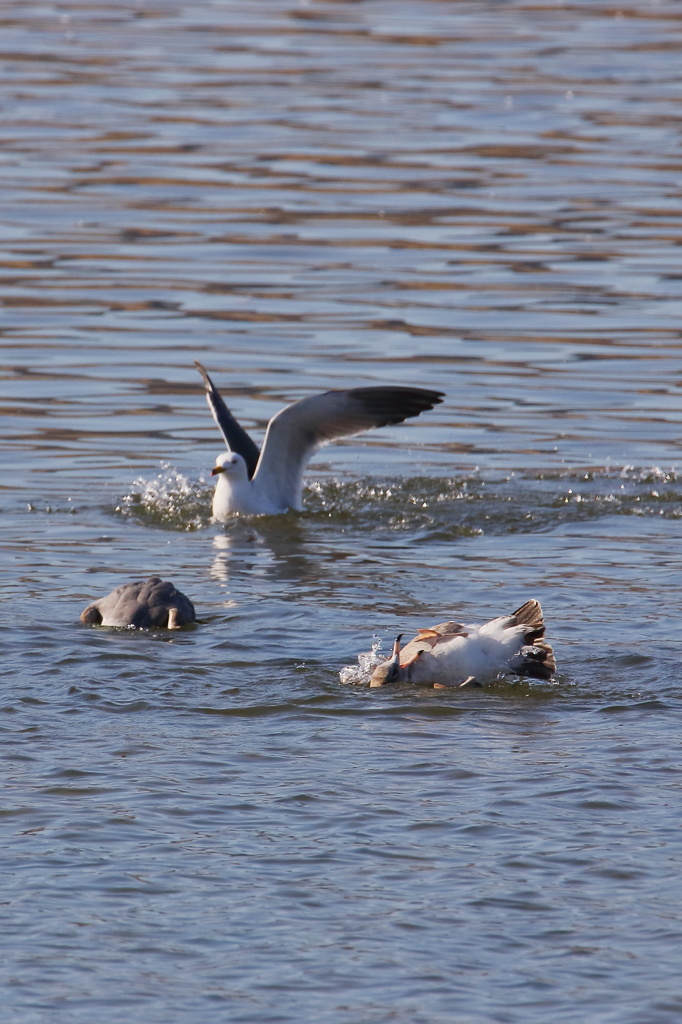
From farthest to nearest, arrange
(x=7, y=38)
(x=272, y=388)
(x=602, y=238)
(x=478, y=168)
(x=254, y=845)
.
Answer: (x=7, y=38)
(x=478, y=168)
(x=602, y=238)
(x=272, y=388)
(x=254, y=845)

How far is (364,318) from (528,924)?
11.7 meters

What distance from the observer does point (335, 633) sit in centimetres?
814

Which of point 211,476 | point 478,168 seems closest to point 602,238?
point 478,168

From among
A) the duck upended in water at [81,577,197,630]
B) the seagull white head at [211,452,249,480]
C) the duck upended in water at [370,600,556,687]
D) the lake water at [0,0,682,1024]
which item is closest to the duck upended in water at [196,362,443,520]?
the seagull white head at [211,452,249,480]

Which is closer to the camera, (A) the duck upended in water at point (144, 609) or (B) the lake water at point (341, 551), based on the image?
(B) the lake water at point (341, 551)

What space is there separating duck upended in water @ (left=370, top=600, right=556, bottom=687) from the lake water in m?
0.11

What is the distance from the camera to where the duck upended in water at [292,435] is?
1143cm

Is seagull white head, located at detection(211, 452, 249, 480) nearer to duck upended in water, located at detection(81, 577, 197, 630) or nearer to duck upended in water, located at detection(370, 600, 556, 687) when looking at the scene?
duck upended in water, located at detection(81, 577, 197, 630)

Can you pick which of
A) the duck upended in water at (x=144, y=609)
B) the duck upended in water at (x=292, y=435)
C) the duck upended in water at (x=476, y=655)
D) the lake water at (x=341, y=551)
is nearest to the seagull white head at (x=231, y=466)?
the duck upended in water at (x=292, y=435)

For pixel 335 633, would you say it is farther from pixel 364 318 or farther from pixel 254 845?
pixel 364 318

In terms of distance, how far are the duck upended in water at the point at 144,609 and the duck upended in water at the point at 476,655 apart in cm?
125

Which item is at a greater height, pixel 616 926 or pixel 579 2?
pixel 579 2

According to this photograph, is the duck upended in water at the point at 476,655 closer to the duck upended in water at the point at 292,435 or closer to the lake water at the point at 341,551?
the lake water at the point at 341,551

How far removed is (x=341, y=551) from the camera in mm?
10359
